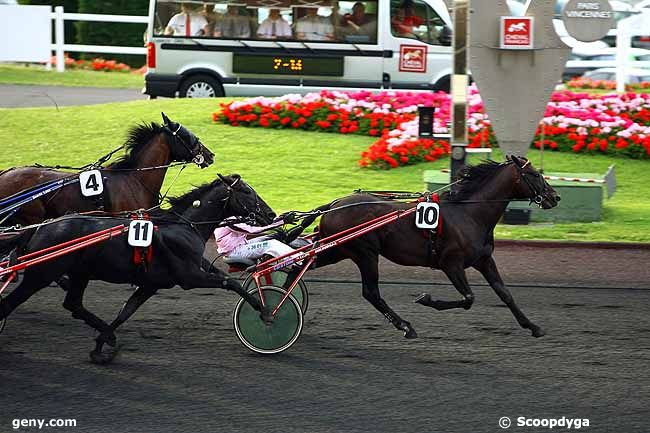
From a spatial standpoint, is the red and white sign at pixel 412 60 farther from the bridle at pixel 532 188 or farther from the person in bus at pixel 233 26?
the bridle at pixel 532 188

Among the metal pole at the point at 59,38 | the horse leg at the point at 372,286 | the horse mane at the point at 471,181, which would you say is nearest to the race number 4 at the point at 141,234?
the horse leg at the point at 372,286

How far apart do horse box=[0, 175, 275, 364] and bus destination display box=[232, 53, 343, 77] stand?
10685 millimetres

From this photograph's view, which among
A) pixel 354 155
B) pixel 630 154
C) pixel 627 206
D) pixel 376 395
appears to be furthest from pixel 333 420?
pixel 630 154

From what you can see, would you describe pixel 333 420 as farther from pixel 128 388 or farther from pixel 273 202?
pixel 273 202

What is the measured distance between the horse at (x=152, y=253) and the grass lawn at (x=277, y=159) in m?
4.54

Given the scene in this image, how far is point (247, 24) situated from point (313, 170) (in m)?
5.19

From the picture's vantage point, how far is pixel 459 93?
10.2 m

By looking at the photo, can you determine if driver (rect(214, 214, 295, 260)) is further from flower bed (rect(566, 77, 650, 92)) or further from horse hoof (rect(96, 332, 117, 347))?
flower bed (rect(566, 77, 650, 92))

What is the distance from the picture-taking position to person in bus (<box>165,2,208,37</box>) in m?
17.9

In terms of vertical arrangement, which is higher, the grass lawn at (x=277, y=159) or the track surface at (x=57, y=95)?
the track surface at (x=57, y=95)

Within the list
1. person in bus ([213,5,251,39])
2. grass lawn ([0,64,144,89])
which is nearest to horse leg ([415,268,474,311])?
person in bus ([213,5,251,39])

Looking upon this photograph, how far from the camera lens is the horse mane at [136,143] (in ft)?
28.1

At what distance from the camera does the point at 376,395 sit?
253 inches

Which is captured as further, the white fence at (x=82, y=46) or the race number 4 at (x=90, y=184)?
the white fence at (x=82, y=46)
